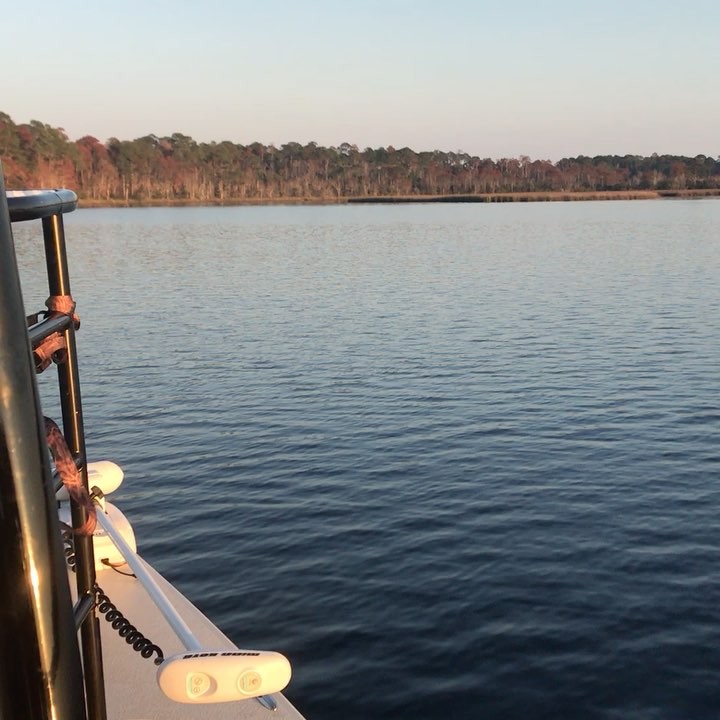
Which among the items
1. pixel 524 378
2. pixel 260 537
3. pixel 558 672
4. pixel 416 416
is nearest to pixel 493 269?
pixel 524 378

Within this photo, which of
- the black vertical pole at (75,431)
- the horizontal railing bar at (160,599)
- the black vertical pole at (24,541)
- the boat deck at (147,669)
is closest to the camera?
the black vertical pole at (24,541)

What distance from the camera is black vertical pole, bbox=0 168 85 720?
A: 6.49 feet

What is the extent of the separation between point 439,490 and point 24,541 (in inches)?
525

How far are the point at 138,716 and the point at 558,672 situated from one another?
5408 millimetres

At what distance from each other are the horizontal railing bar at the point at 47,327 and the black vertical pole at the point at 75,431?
51mm

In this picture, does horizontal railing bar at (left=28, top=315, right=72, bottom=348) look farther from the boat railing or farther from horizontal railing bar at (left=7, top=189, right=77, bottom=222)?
the boat railing

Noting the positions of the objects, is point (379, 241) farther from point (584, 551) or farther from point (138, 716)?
point (138, 716)

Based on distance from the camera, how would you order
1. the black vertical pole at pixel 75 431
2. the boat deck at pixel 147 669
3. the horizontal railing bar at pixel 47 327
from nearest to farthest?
the horizontal railing bar at pixel 47 327, the black vertical pole at pixel 75 431, the boat deck at pixel 147 669

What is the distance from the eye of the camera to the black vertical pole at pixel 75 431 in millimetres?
2863

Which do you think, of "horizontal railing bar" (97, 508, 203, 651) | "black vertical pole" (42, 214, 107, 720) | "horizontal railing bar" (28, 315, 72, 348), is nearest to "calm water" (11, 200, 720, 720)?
"horizontal railing bar" (97, 508, 203, 651)

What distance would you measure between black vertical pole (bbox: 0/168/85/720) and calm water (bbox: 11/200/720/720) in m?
7.13

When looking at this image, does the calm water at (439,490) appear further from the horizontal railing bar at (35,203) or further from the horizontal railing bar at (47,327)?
the horizontal railing bar at (35,203)

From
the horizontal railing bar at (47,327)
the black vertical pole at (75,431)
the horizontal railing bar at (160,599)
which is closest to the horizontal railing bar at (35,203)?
the black vertical pole at (75,431)

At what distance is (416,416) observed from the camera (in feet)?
65.2
